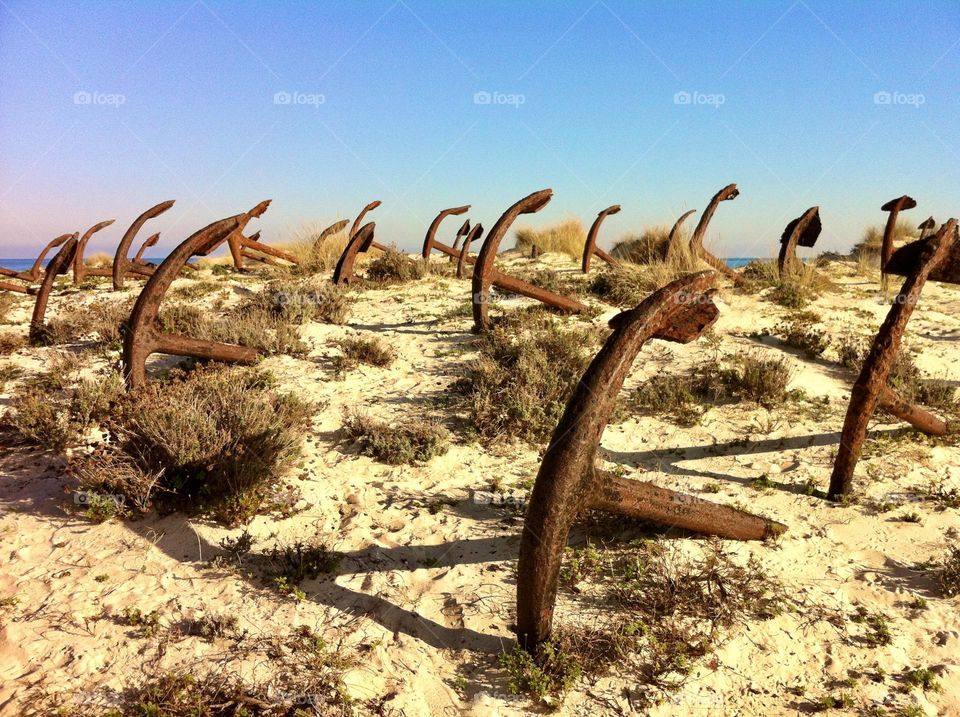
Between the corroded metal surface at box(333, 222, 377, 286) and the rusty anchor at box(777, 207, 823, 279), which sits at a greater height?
the rusty anchor at box(777, 207, 823, 279)

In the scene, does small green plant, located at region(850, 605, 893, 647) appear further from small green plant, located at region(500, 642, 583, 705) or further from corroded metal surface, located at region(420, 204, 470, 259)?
corroded metal surface, located at region(420, 204, 470, 259)

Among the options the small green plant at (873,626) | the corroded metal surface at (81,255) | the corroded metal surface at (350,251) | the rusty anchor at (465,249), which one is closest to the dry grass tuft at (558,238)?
the rusty anchor at (465,249)

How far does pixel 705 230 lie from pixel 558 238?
18.4 ft

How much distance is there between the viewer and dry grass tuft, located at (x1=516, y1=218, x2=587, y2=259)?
13.7m

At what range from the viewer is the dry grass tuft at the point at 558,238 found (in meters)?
13.7

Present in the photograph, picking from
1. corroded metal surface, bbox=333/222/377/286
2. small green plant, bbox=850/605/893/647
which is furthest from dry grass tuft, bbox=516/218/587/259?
small green plant, bbox=850/605/893/647

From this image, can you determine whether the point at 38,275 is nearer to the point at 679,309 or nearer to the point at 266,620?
the point at 266,620

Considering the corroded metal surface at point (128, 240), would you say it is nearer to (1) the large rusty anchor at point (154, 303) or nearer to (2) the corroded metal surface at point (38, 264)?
(2) the corroded metal surface at point (38, 264)

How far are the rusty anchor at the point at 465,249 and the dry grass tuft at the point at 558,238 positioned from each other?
269 centimetres

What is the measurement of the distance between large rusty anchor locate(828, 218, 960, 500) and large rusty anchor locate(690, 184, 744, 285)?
17.8 ft

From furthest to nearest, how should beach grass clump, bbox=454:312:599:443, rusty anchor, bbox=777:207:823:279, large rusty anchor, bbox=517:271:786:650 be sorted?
rusty anchor, bbox=777:207:823:279 → beach grass clump, bbox=454:312:599:443 → large rusty anchor, bbox=517:271:786:650

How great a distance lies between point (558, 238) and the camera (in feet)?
47.0

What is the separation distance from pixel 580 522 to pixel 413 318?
4463mm

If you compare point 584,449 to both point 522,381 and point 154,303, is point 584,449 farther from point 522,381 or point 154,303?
point 154,303
